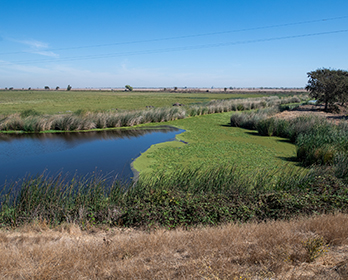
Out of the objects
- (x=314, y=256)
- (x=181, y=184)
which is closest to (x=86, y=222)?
(x=181, y=184)

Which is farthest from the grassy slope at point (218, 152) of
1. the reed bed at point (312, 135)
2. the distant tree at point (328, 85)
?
the distant tree at point (328, 85)

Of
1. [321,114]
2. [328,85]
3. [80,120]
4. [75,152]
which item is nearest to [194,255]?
[75,152]

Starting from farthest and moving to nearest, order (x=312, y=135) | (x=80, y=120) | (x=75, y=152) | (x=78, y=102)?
(x=78, y=102), (x=80, y=120), (x=312, y=135), (x=75, y=152)

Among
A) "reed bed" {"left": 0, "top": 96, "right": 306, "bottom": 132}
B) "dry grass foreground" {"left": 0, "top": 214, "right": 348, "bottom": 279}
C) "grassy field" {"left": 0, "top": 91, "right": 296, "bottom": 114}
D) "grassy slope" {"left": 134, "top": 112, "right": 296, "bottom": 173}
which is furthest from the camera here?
"grassy field" {"left": 0, "top": 91, "right": 296, "bottom": 114}

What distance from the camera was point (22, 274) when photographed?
2.91m

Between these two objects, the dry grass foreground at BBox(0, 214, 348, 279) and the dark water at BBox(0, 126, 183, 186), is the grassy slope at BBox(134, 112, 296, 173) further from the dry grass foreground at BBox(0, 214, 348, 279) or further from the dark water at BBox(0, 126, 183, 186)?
the dry grass foreground at BBox(0, 214, 348, 279)

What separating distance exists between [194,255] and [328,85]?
79.4 feet

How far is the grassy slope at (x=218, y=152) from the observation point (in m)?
8.99

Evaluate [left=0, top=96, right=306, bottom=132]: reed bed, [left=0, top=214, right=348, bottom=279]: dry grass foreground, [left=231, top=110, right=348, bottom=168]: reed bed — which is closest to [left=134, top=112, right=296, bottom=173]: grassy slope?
[left=231, top=110, right=348, bottom=168]: reed bed

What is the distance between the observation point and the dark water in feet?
27.6

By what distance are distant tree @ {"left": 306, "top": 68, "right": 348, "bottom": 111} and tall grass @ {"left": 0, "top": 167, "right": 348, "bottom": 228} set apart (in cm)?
2009

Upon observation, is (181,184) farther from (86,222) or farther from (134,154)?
(134,154)

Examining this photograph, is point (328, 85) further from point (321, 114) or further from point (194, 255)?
point (194, 255)

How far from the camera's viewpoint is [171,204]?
5164mm
